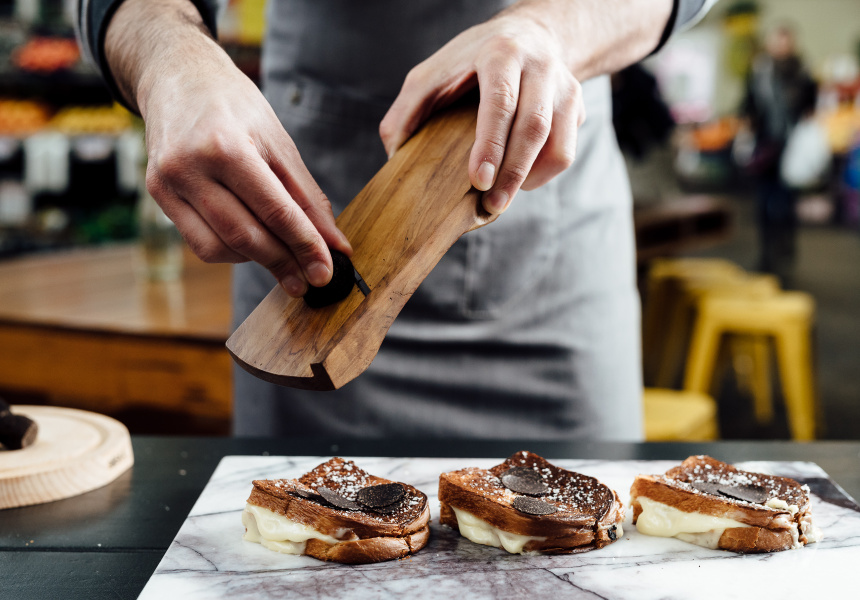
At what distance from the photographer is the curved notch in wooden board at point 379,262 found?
0.79 meters

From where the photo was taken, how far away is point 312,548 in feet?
2.77

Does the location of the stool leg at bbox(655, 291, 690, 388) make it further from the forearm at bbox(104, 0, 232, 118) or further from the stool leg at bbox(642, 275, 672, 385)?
the forearm at bbox(104, 0, 232, 118)

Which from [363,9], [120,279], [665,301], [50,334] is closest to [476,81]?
[363,9]

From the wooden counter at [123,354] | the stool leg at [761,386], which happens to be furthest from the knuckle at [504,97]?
the stool leg at [761,386]

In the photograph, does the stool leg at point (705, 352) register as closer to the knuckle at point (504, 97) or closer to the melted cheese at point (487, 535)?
the melted cheese at point (487, 535)

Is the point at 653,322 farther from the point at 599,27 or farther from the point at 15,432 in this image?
the point at 15,432

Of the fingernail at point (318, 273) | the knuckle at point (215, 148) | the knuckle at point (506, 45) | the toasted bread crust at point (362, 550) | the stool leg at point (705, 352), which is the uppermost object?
the knuckle at point (506, 45)

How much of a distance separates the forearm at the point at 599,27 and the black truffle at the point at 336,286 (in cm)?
37

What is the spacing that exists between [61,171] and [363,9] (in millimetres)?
3373

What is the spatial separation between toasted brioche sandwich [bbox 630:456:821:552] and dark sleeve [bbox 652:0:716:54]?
26.7 inches

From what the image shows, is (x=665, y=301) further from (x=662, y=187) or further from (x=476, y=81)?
(x=476, y=81)

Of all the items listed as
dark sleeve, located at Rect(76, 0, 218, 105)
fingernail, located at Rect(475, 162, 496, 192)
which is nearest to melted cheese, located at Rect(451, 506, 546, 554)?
fingernail, located at Rect(475, 162, 496, 192)

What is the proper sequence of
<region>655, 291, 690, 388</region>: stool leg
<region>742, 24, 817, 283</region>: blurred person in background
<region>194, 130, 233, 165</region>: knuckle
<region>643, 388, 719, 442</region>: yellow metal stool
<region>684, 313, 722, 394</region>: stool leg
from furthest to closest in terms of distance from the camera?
1. <region>742, 24, 817, 283</region>: blurred person in background
2. <region>655, 291, 690, 388</region>: stool leg
3. <region>684, 313, 722, 394</region>: stool leg
4. <region>643, 388, 719, 442</region>: yellow metal stool
5. <region>194, 130, 233, 165</region>: knuckle

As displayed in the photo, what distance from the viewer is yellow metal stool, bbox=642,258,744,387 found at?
4023 mm
